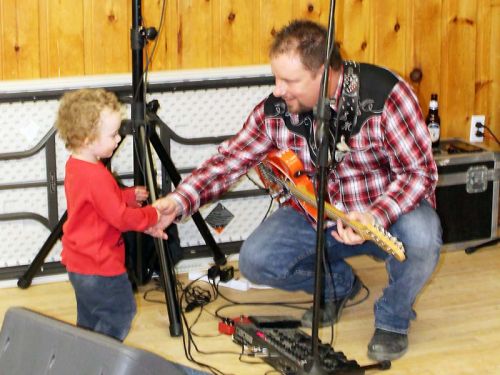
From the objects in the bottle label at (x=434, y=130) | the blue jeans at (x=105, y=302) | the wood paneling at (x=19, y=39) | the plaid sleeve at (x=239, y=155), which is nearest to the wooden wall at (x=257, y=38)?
the wood paneling at (x=19, y=39)

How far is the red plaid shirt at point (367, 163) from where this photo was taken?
9.25 ft

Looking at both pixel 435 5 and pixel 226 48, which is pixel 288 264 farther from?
pixel 435 5

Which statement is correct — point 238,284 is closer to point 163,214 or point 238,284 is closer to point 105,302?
point 163,214

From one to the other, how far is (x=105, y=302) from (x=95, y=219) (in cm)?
24

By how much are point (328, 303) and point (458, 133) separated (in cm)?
132

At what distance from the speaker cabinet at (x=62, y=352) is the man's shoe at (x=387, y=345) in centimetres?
122

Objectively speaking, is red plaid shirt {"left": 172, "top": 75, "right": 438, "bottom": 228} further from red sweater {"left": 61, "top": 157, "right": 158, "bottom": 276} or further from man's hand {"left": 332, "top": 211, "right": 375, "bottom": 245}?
red sweater {"left": 61, "top": 157, "right": 158, "bottom": 276}

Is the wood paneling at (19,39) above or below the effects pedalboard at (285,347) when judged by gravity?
above

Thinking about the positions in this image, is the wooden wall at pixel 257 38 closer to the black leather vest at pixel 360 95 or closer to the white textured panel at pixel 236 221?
the white textured panel at pixel 236 221

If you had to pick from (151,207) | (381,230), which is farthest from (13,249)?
(381,230)

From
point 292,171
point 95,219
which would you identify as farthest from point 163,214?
point 292,171

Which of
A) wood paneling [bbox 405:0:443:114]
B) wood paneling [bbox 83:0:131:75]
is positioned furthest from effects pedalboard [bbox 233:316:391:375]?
wood paneling [bbox 405:0:443:114]

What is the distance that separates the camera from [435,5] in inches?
156

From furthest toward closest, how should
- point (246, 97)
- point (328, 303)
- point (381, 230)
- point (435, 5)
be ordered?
1. point (435, 5)
2. point (246, 97)
3. point (328, 303)
4. point (381, 230)
